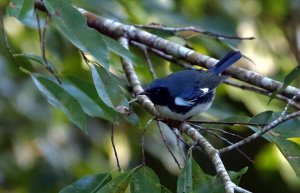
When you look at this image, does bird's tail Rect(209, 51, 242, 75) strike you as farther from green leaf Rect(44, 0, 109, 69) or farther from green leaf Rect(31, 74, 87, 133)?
green leaf Rect(44, 0, 109, 69)

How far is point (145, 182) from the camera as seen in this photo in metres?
2.34

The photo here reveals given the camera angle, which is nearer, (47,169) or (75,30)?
(75,30)

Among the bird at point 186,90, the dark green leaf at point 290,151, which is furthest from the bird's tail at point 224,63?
the dark green leaf at point 290,151

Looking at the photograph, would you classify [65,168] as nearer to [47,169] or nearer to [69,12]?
[47,169]

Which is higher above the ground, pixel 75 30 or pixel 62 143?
pixel 75 30

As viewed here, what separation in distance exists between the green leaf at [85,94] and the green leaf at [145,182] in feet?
2.07

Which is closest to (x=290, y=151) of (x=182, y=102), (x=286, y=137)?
(x=286, y=137)

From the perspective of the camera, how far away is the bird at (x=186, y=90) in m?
3.03

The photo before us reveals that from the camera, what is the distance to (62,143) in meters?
4.67

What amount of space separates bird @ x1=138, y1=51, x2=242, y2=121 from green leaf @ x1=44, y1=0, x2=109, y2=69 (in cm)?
60

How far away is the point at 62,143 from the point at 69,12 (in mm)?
2358

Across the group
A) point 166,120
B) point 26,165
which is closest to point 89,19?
point 166,120

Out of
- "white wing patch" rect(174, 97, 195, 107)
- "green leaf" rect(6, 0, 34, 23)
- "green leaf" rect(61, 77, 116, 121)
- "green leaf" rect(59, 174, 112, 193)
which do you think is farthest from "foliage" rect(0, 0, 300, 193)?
"green leaf" rect(6, 0, 34, 23)

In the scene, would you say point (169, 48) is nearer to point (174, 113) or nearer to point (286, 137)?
point (174, 113)
